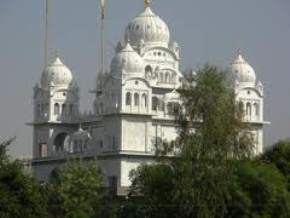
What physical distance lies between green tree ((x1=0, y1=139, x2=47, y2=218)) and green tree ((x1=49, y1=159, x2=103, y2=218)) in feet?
45.4

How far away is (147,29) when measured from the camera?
118 m

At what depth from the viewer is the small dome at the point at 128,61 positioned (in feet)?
373

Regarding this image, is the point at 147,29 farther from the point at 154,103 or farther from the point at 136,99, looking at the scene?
the point at 136,99

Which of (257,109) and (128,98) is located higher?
(128,98)

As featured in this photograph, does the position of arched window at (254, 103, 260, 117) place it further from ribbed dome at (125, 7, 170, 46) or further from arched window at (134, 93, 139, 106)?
arched window at (134, 93, 139, 106)

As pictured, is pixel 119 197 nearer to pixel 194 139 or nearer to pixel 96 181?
pixel 96 181

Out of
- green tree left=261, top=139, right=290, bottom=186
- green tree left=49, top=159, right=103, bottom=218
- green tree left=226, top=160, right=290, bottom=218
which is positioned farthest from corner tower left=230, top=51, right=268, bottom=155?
green tree left=226, top=160, right=290, bottom=218

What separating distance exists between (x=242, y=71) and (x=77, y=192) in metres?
38.3

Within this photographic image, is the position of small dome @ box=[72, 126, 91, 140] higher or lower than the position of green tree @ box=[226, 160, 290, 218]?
higher

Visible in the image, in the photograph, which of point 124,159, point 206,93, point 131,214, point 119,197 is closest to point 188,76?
point 206,93

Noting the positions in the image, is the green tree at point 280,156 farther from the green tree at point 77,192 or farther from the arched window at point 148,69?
the arched window at point 148,69

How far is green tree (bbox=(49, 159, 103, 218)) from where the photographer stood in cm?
7788

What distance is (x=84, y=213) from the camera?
74.0 metres

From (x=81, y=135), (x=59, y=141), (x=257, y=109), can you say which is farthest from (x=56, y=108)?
(x=257, y=109)
